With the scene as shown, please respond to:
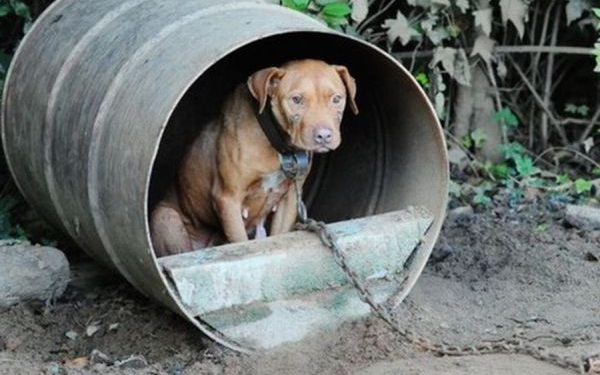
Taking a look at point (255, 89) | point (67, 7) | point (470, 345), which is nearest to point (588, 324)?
point (470, 345)

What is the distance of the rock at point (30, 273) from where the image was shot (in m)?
5.58

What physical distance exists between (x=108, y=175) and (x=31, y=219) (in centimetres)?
222

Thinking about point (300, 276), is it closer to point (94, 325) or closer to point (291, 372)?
point (291, 372)

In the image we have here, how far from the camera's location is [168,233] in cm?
596

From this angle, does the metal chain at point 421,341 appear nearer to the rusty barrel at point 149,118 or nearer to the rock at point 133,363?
the rusty barrel at point 149,118

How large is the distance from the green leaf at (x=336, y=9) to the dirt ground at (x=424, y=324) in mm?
1368

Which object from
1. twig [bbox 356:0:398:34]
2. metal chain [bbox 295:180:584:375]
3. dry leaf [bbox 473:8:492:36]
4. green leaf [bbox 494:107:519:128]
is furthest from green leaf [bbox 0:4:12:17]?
green leaf [bbox 494:107:519:128]

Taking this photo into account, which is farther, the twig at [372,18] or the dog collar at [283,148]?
the twig at [372,18]

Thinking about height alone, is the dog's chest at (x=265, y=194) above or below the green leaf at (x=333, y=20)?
below

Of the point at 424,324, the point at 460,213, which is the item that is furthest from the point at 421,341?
the point at 460,213

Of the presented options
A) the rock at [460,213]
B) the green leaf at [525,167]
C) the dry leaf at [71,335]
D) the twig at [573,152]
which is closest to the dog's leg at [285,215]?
the dry leaf at [71,335]

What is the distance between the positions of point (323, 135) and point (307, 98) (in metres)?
0.22

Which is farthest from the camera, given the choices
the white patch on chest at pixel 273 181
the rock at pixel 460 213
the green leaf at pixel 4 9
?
the rock at pixel 460 213

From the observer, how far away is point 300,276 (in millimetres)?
5066
